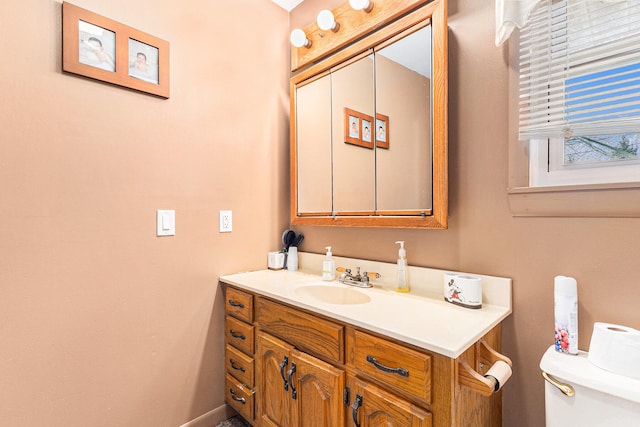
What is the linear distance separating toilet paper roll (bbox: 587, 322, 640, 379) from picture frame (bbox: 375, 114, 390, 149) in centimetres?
101

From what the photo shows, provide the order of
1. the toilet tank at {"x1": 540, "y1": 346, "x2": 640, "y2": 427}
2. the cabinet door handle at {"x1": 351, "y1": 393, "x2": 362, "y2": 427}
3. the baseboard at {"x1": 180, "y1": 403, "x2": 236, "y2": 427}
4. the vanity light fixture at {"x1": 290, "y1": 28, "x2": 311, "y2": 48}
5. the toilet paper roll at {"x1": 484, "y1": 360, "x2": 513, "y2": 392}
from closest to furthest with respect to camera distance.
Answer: the toilet tank at {"x1": 540, "y1": 346, "x2": 640, "y2": 427} < the toilet paper roll at {"x1": 484, "y1": 360, "x2": 513, "y2": 392} < the cabinet door handle at {"x1": 351, "y1": 393, "x2": 362, "y2": 427} < the baseboard at {"x1": 180, "y1": 403, "x2": 236, "y2": 427} < the vanity light fixture at {"x1": 290, "y1": 28, "x2": 311, "y2": 48}

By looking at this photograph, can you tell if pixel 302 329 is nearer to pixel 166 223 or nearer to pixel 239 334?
pixel 239 334

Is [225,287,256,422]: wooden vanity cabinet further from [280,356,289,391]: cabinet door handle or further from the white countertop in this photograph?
[280,356,289,391]: cabinet door handle

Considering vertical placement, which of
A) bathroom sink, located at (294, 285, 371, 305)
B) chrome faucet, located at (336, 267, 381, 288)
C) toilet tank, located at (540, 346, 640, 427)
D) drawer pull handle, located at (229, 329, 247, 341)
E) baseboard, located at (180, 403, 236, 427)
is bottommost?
baseboard, located at (180, 403, 236, 427)

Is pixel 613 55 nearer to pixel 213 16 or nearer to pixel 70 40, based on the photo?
pixel 213 16

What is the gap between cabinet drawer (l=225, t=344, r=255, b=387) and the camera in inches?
58.4

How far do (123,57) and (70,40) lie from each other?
178 millimetres

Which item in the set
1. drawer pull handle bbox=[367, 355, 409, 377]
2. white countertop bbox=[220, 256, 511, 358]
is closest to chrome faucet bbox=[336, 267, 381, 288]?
white countertop bbox=[220, 256, 511, 358]

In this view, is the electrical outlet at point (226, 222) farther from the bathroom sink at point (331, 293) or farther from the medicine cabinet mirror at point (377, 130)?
the bathroom sink at point (331, 293)

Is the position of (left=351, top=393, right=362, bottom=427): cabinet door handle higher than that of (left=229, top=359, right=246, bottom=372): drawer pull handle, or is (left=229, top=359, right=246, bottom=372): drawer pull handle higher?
(left=351, top=393, right=362, bottom=427): cabinet door handle

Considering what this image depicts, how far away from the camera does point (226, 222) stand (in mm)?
1675

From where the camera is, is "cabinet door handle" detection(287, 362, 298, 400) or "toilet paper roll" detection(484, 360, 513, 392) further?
"cabinet door handle" detection(287, 362, 298, 400)

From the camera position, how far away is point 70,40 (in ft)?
3.91

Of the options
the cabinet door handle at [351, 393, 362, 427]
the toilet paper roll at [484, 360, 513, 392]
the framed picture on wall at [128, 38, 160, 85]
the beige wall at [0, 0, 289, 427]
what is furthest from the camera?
the framed picture on wall at [128, 38, 160, 85]
